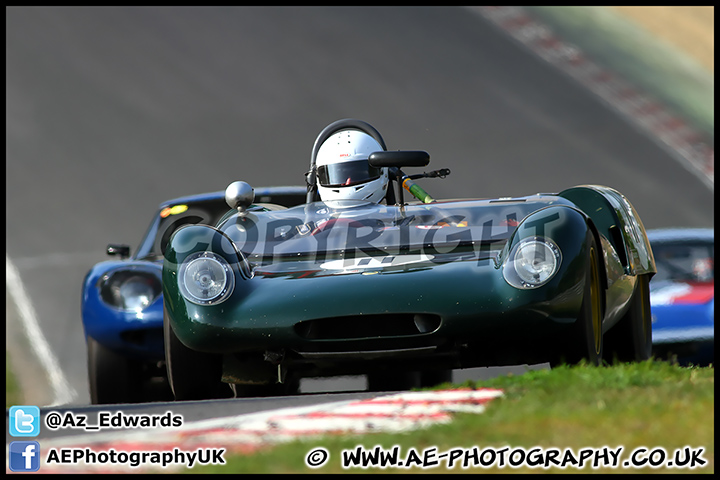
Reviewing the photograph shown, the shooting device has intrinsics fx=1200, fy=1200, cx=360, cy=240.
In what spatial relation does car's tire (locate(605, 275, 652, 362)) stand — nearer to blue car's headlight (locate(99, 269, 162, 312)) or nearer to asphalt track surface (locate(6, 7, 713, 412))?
blue car's headlight (locate(99, 269, 162, 312))

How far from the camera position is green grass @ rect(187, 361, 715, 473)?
10.6 feet

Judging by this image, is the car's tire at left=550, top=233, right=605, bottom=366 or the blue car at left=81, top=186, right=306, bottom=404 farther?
the blue car at left=81, top=186, right=306, bottom=404

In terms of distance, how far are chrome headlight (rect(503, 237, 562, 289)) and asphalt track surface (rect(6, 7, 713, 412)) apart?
9.47 m

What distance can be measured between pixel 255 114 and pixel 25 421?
15.7m

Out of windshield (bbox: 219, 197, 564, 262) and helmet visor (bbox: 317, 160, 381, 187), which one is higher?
helmet visor (bbox: 317, 160, 381, 187)

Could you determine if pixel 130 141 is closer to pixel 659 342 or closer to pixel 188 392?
pixel 659 342

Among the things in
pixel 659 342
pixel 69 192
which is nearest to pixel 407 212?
pixel 659 342

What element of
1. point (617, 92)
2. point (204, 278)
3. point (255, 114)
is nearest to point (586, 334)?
point (204, 278)

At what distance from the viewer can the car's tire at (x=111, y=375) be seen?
6773 mm

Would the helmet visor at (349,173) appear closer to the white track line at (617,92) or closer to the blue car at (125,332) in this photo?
the blue car at (125,332)

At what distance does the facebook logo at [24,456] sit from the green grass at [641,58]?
16.9 metres

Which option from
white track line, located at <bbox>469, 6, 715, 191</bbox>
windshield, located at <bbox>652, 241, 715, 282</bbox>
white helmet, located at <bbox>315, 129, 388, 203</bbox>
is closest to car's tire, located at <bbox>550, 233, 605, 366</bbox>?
white helmet, located at <bbox>315, 129, 388, 203</bbox>

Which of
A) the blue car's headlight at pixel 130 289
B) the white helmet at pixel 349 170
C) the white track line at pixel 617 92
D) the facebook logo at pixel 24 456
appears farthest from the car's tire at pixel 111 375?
the white track line at pixel 617 92

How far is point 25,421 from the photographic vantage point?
405 centimetres
